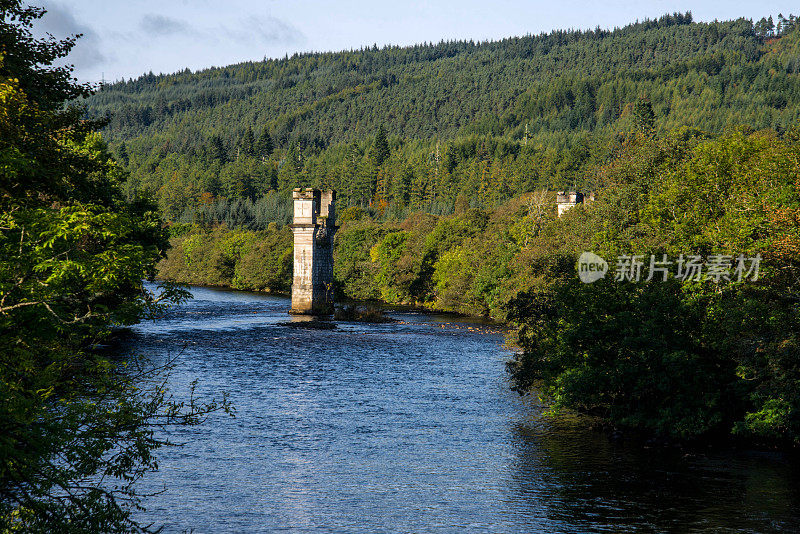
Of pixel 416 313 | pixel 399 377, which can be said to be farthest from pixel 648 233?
pixel 416 313

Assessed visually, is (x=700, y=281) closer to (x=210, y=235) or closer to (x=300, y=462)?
(x=300, y=462)

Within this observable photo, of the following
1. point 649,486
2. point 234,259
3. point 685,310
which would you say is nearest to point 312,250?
point 685,310

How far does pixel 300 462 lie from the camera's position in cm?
2481

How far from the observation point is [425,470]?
24.2 meters

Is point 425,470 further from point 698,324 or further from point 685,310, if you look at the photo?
point 698,324

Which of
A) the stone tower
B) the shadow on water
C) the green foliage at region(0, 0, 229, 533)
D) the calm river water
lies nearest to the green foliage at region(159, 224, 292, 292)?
the stone tower

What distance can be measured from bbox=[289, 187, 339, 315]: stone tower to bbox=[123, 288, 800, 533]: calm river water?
30.4 meters

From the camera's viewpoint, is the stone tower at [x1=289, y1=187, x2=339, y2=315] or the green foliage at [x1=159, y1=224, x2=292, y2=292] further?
the green foliage at [x1=159, y1=224, x2=292, y2=292]

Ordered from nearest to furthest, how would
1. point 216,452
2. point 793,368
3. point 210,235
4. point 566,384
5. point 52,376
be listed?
point 52,376 < point 793,368 < point 216,452 < point 566,384 < point 210,235

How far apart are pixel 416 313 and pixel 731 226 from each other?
5586cm

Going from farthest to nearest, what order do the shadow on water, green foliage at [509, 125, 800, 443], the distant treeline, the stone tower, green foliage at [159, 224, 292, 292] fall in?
green foliage at [159, 224, 292, 292], the stone tower, the distant treeline, green foliage at [509, 125, 800, 443], the shadow on water

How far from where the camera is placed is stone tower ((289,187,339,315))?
234ft

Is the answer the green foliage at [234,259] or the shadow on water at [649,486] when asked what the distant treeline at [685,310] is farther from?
the green foliage at [234,259]

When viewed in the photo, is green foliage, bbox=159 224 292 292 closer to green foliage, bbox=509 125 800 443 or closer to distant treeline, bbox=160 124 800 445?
distant treeline, bbox=160 124 800 445
